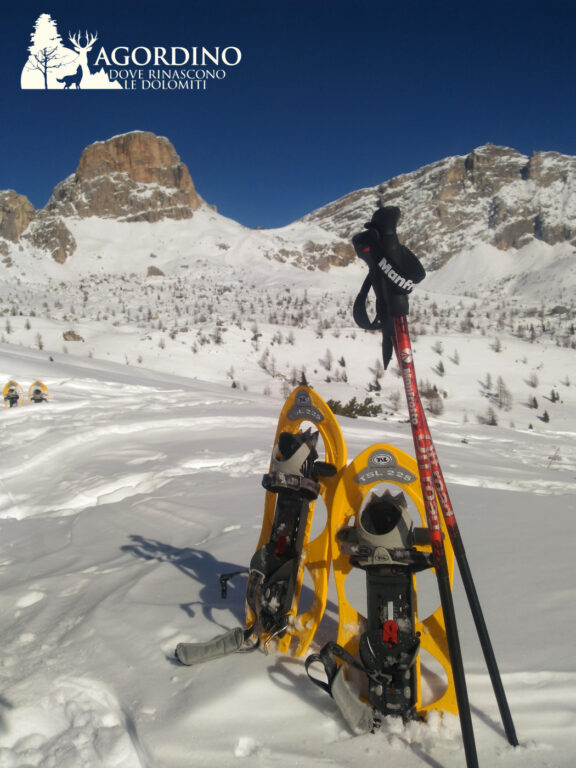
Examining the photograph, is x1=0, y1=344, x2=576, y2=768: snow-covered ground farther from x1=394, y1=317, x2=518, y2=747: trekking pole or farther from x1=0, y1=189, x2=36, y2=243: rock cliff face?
x1=0, y1=189, x2=36, y2=243: rock cliff face

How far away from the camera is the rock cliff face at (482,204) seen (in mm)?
54219

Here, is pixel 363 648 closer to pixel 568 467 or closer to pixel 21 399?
pixel 568 467

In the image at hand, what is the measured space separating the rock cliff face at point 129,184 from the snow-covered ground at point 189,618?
39893 millimetres

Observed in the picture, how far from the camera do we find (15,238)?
3544 centimetres

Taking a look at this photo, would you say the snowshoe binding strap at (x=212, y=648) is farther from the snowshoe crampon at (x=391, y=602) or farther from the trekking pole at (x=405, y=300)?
the trekking pole at (x=405, y=300)

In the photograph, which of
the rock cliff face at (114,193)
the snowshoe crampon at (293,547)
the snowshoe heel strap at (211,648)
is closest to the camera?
the snowshoe heel strap at (211,648)

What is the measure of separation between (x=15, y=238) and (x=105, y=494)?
37.3 metres

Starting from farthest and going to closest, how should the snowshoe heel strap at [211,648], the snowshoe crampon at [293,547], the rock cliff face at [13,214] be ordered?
the rock cliff face at [13,214]
the snowshoe crampon at [293,547]
the snowshoe heel strap at [211,648]

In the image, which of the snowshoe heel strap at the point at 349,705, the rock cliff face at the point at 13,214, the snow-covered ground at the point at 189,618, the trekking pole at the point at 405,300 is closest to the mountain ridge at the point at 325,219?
the rock cliff face at the point at 13,214

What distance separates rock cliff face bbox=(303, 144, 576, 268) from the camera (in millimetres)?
54219

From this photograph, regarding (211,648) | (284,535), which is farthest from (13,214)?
(211,648)

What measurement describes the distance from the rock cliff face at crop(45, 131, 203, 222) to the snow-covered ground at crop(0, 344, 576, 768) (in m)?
39.9

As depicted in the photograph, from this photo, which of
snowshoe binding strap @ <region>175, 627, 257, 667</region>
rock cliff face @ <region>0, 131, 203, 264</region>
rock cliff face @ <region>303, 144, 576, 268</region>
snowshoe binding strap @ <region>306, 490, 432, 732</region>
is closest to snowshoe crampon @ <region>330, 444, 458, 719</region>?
snowshoe binding strap @ <region>306, 490, 432, 732</region>

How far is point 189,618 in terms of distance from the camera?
2.56 m
